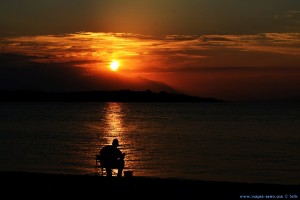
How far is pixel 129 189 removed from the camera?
44.9 ft

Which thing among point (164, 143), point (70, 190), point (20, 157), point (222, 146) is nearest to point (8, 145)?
point (20, 157)

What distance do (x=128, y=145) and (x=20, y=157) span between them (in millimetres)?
13392

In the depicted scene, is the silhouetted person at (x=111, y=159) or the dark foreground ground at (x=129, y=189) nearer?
the dark foreground ground at (x=129, y=189)

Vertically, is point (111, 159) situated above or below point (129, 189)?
above

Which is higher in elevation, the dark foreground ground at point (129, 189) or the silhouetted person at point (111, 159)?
the silhouetted person at point (111, 159)

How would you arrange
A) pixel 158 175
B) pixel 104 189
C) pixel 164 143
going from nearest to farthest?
pixel 104 189, pixel 158 175, pixel 164 143

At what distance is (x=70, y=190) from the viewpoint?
13.9 m

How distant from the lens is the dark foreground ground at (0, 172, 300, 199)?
13.1 metres

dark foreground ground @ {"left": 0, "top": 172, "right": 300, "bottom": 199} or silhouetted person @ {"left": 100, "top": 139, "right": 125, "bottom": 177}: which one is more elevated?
silhouetted person @ {"left": 100, "top": 139, "right": 125, "bottom": 177}

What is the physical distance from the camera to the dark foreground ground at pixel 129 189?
13.1m

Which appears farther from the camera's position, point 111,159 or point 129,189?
point 111,159

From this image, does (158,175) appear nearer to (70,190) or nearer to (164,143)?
(70,190)

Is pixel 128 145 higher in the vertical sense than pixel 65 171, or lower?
higher

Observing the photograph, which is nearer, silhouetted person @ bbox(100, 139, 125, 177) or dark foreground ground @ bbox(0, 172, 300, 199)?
dark foreground ground @ bbox(0, 172, 300, 199)
